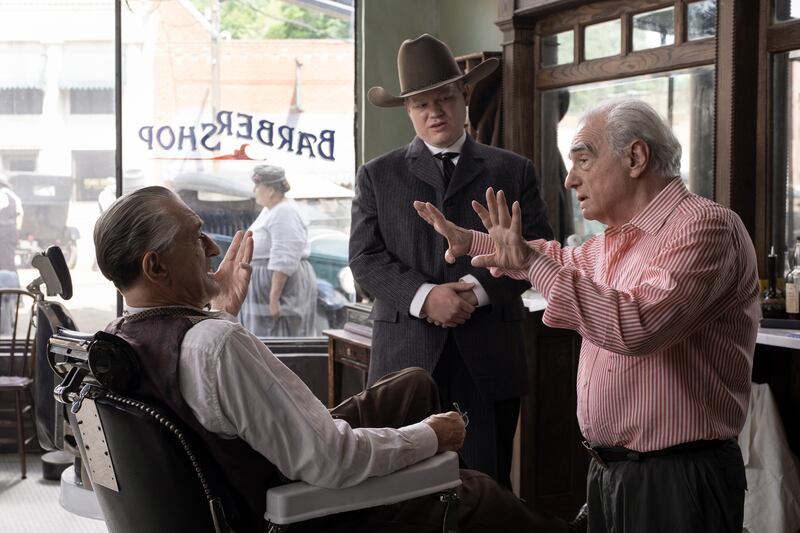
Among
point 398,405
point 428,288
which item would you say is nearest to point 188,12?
point 428,288

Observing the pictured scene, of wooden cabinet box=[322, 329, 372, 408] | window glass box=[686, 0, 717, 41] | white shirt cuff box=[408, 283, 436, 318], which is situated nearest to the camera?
white shirt cuff box=[408, 283, 436, 318]

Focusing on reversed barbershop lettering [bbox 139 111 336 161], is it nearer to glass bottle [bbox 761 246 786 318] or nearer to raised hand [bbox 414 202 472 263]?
glass bottle [bbox 761 246 786 318]

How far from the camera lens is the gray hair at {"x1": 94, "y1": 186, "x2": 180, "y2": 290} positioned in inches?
74.9

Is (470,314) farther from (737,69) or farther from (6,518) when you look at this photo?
(6,518)

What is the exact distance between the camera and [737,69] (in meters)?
3.58

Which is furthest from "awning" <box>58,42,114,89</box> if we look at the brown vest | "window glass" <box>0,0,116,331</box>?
the brown vest

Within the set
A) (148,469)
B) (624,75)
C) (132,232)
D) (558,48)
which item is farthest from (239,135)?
(148,469)

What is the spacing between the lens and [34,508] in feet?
14.5

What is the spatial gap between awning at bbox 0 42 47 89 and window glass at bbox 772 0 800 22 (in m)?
3.84

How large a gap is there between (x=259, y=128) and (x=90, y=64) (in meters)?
0.99

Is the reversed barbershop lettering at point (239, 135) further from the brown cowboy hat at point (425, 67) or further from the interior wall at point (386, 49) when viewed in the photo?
the brown cowboy hat at point (425, 67)

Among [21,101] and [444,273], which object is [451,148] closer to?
[444,273]

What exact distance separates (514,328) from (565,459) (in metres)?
1.22

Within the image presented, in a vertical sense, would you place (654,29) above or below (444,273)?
above
